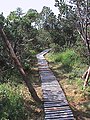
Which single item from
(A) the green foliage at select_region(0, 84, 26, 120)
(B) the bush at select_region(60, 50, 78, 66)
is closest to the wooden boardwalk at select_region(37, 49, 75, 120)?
(A) the green foliage at select_region(0, 84, 26, 120)

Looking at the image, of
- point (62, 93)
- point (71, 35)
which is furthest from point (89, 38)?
point (71, 35)

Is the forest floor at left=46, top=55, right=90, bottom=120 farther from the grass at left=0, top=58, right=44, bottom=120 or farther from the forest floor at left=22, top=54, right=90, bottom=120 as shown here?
the grass at left=0, top=58, right=44, bottom=120

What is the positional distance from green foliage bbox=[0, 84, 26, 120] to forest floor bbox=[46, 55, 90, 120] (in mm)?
1997

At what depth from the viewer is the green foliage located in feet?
27.6

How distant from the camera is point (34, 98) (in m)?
10.8

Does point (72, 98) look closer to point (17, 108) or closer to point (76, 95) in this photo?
point (76, 95)

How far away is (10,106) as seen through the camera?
8836 millimetres

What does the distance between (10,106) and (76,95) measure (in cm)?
406

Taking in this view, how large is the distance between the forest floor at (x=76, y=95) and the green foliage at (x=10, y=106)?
6.55 ft

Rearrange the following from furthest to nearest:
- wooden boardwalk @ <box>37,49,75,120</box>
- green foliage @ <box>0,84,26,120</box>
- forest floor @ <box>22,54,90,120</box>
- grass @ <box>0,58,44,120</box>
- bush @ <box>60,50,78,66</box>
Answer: bush @ <box>60,50,78,66</box>, forest floor @ <box>22,54,90,120</box>, wooden boardwalk @ <box>37,49,75,120</box>, grass @ <box>0,58,44,120</box>, green foliage @ <box>0,84,26,120</box>

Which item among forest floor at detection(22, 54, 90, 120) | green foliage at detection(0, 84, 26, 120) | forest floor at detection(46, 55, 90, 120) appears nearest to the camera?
green foliage at detection(0, 84, 26, 120)

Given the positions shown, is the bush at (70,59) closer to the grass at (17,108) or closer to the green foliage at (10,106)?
the grass at (17,108)

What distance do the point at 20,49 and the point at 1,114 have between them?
1086 centimetres

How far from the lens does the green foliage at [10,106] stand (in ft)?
27.6
